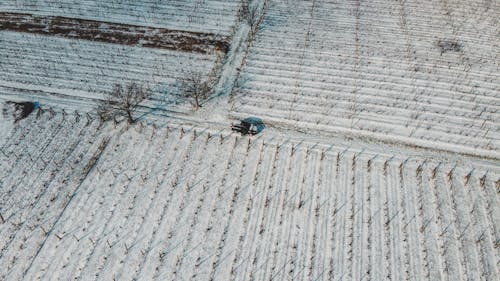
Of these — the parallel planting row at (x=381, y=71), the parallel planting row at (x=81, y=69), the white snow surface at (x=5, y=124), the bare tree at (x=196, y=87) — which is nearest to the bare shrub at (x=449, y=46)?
the parallel planting row at (x=381, y=71)

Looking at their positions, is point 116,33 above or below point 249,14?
below

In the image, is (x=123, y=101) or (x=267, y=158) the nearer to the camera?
(x=267, y=158)

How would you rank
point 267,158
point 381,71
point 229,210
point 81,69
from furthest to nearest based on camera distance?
1. point 81,69
2. point 381,71
3. point 267,158
4. point 229,210

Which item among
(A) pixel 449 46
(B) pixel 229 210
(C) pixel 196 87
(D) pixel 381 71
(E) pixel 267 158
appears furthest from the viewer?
(A) pixel 449 46

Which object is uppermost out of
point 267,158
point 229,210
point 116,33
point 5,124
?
point 116,33

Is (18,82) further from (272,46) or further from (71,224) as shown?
(272,46)

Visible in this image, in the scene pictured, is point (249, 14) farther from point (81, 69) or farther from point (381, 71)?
point (81, 69)

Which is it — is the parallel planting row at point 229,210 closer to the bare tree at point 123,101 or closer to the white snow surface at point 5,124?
the white snow surface at point 5,124

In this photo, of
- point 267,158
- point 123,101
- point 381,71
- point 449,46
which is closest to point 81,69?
point 123,101
